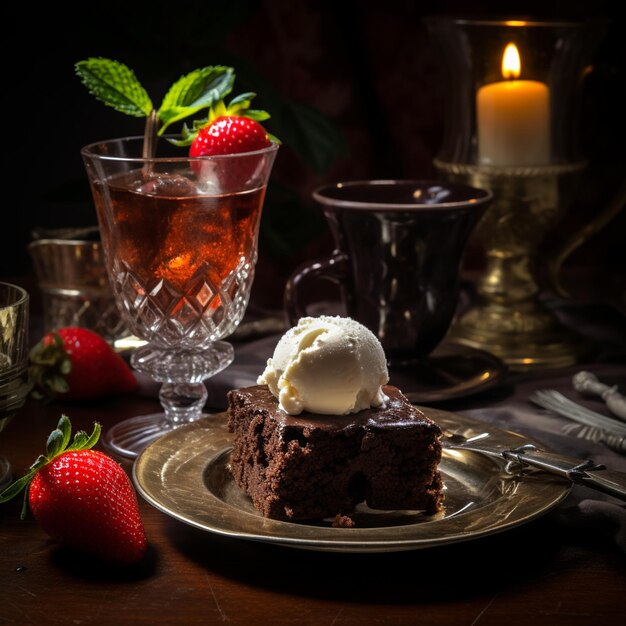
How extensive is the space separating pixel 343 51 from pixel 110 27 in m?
0.54

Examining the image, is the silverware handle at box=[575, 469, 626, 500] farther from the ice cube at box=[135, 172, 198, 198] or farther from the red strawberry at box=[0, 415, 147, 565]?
the ice cube at box=[135, 172, 198, 198]

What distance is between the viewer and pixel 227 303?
5.10ft

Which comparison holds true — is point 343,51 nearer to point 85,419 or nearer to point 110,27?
point 110,27

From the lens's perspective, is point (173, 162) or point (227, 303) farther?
point (227, 303)

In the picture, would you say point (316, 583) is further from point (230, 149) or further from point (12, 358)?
point (230, 149)

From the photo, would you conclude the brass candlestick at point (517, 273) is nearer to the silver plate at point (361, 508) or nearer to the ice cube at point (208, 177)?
the silver plate at point (361, 508)

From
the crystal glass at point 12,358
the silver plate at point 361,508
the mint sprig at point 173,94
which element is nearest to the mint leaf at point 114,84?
the mint sprig at point 173,94

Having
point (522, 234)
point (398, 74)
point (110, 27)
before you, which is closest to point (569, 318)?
point (522, 234)

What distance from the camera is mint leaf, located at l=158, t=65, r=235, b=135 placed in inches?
60.3

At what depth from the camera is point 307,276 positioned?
1.77m

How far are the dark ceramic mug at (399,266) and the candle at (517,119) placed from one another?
0.62ft

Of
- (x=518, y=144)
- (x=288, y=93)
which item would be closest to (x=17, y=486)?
(x=518, y=144)

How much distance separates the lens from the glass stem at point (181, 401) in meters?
1.61

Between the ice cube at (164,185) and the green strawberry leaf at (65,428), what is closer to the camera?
the green strawberry leaf at (65,428)
